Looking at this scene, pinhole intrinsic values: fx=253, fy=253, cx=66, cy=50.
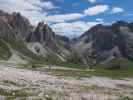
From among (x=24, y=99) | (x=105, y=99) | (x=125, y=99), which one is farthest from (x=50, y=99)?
(x=125, y=99)

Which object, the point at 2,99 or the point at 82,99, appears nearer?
the point at 2,99

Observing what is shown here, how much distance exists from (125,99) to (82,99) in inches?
267

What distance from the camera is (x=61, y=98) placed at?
31.9m

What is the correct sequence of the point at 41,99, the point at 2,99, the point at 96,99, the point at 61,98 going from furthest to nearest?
the point at 96,99 < the point at 61,98 < the point at 41,99 < the point at 2,99

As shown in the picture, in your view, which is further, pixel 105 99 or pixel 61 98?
pixel 105 99

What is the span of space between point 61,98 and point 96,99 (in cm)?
515

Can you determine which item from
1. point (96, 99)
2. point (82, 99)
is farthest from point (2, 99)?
point (96, 99)

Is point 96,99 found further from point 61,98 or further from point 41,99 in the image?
point 41,99

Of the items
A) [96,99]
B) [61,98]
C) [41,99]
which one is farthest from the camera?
[96,99]

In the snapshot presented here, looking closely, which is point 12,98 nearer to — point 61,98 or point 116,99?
point 61,98

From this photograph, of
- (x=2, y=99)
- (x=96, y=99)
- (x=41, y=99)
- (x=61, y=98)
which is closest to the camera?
(x=2, y=99)

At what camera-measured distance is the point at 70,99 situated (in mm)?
31609

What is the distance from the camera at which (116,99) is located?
3550 cm

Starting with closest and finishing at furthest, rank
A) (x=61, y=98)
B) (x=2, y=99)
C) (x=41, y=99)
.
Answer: (x=2, y=99) → (x=41, y=99) → (x=61, y=98)
